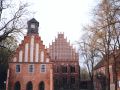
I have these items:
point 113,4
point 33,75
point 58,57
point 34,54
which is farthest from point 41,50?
point 113,4

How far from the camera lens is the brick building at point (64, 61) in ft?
207

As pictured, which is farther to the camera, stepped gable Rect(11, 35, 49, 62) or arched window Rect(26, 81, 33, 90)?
stepped gable Rect(11, 35, 49, 62)

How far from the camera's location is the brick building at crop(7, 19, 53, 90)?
4666cm

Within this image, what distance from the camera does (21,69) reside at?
47.4 meters

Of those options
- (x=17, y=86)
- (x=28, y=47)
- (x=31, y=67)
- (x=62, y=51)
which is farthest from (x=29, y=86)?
(x=62, y=51)

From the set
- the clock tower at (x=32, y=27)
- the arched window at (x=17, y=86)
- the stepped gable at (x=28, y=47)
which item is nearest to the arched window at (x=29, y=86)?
the arched window at (x=17, y=86)

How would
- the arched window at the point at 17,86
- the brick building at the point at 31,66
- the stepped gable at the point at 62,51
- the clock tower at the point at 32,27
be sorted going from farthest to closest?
the stepped gable at the point at 62,51 → the clock tower at the point at 32,27 → the brick building at the point at 31,66 → the arched window at the point at 17,86

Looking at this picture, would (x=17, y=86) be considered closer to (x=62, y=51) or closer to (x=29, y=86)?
(x=29, y=86)

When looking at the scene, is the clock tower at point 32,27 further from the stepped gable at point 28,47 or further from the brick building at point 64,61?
the brick building at point 64,61

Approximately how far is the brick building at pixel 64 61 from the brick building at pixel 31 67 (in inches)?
603

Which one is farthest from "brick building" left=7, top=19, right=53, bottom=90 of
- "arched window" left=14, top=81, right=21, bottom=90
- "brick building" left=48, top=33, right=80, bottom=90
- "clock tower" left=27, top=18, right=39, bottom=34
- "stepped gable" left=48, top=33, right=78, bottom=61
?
"stepped gable" left=48, top=33, right=78, bottom=61

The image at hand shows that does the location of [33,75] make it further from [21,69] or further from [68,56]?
[68,56]

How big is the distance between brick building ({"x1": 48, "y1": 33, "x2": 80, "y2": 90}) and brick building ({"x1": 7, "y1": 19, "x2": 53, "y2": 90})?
50.2 ft

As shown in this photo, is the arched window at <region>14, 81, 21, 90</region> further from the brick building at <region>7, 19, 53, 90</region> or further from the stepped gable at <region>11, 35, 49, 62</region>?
the stepped gable at <region>11, 35, 49, 62</region>
